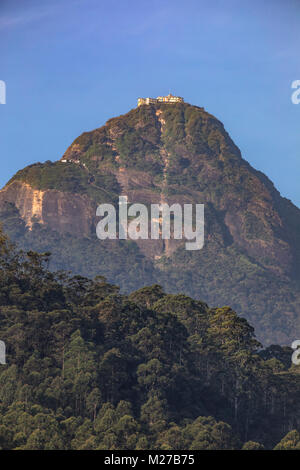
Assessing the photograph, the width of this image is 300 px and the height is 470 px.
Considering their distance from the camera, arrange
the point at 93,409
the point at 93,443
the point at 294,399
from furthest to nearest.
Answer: the point at 294,399 → the point at 93,409 → the point at 93,443

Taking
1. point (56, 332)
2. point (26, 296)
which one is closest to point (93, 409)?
point (56, 332)

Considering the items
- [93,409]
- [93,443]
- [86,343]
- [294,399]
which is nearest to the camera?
[93,443]

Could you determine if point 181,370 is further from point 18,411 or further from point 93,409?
point 18,411

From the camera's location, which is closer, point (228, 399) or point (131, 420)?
point (131, 420)
